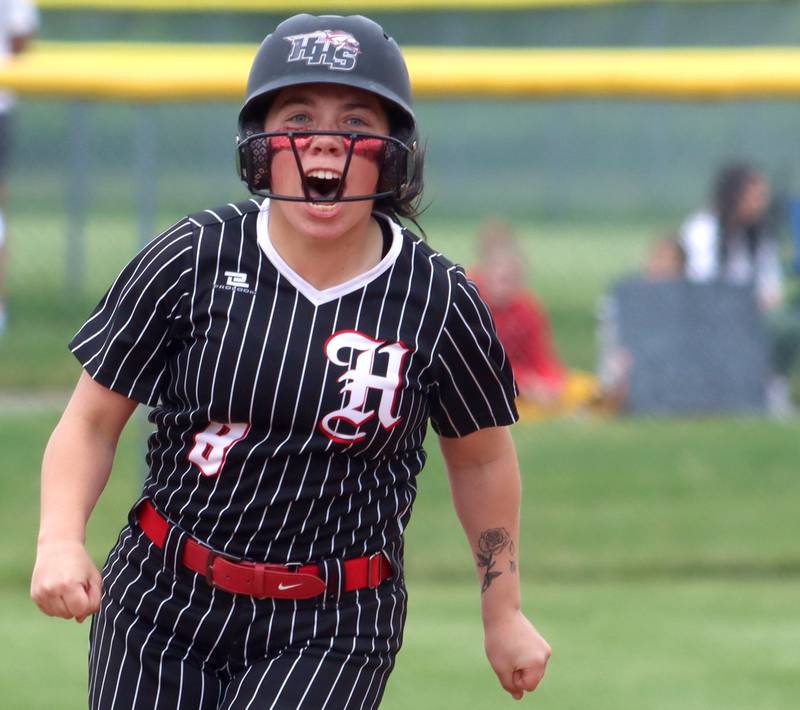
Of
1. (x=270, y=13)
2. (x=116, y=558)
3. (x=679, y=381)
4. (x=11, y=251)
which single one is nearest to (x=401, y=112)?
(x=116, y=558)

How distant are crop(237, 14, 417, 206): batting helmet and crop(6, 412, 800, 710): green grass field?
2.23m

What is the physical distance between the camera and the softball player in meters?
2.73

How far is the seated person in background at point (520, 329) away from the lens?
23.9ft

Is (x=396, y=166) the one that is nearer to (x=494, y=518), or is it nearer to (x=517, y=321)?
(x=494, y=518)

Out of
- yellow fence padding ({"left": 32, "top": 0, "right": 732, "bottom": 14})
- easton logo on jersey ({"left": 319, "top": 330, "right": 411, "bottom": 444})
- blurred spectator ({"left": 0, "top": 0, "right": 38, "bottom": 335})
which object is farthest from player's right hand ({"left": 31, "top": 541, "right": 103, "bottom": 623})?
yellow fence padding ({"left": 32, "top": 0, "right": 732, "bottom": 14})

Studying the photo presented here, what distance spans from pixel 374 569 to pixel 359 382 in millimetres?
350

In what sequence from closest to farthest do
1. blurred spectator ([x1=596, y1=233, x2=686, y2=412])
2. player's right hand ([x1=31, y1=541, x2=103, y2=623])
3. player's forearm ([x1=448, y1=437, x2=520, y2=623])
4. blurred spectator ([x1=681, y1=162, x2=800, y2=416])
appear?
1. player's right hand ([x1=31, y1=541, x2=103, y2=623])
2. player's forearm ([x1=448, y1=437, x2=520, y2=623])
3. blurred spectator ([x1=596, y1=233, x2=686, y2=412])
4. blurred spectator ([x1=681, y1=162, x2=800, y2=416])

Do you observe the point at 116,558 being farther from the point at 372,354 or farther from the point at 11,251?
the point at 11,251

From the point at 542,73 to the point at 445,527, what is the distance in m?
1.79

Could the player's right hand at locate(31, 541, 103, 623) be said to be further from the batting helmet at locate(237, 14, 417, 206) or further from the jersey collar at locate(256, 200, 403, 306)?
the batting helmet at locate(237, 14, 417, 206)

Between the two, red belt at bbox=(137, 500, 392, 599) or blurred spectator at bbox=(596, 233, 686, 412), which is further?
blurred spectator at bbox=(596, 233, 686, 412)

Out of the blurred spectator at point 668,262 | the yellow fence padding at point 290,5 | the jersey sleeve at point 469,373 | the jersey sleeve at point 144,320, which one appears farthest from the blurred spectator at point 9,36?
the jersey sleeve at point 469,373

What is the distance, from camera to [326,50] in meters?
2.70

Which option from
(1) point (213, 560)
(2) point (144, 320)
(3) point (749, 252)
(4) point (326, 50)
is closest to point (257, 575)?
(1) point (213, 560)
